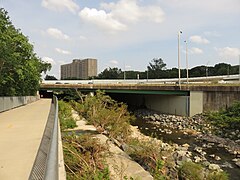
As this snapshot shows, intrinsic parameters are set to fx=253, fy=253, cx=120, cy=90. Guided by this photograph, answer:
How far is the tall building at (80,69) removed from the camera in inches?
4363

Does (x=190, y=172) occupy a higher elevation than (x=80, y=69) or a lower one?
lower

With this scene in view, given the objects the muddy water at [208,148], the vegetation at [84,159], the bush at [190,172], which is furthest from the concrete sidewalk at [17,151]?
the muddy water at [208,148]

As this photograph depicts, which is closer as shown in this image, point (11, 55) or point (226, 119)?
point (11, 55)

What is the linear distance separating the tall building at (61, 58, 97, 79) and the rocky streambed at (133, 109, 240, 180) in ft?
274

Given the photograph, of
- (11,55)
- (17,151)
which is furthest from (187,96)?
(17,151)

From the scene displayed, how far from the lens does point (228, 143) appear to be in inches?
715

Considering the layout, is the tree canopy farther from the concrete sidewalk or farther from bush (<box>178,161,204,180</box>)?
bush (<box>178,161,204,180</box>)

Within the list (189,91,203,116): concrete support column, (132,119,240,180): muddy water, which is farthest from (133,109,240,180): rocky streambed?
(189,91,203,116): concrete support column

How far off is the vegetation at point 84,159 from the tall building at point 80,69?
101124mm

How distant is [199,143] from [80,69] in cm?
10132

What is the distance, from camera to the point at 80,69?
11606 cm

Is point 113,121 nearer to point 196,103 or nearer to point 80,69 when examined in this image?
point 196,103

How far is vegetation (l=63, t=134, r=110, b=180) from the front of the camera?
7016 mm

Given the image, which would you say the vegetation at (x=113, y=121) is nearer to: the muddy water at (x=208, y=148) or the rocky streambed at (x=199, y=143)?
the rocky streambed at (x=199, y=143)
